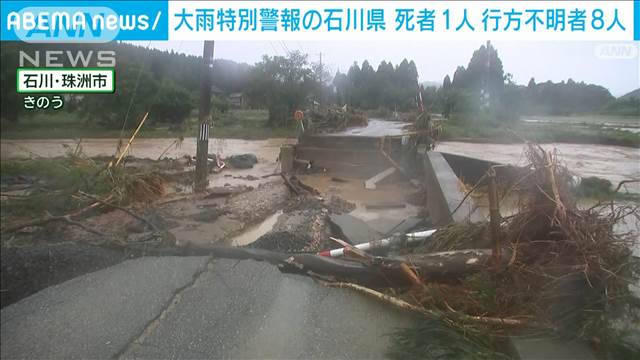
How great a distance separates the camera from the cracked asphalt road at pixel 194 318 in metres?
2.10

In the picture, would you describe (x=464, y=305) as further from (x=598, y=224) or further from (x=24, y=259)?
(x=24, y=259)

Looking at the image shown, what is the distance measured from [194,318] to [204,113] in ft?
18.5

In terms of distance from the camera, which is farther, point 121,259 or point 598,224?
point 121,259

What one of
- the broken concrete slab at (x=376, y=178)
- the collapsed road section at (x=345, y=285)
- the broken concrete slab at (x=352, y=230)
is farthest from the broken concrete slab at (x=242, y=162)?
the collapsed road section at (x=345, y=285)

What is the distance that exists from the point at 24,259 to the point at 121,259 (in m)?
0.66

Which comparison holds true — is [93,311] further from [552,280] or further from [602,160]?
[602,160]

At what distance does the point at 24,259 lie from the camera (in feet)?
9.64

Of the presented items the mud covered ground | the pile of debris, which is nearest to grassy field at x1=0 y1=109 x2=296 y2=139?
the mud covered ground

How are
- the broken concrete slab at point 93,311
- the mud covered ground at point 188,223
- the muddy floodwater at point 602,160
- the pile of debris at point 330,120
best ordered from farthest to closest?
the pile of debris at point 330,120, the muddy floodwater at point 602,160, the mud covered ground at point 188,223, the broken concrete slab at point 93,311

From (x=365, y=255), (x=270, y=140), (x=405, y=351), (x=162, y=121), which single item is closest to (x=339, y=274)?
(x=365, y=255)

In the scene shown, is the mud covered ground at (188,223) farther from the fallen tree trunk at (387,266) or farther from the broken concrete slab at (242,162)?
the broken concrete slab at (242,162)

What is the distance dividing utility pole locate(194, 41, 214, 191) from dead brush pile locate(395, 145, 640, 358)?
231 inches

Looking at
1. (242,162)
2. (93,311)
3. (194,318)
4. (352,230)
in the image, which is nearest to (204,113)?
(352,230)

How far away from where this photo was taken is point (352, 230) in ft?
15.3
